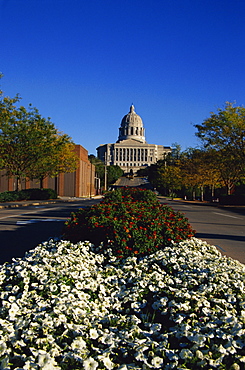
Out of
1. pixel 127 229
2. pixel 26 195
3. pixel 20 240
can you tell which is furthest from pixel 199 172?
pixel 127 229

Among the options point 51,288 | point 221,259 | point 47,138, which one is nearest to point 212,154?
point 47,138

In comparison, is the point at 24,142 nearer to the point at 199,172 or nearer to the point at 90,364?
the point at 199,172

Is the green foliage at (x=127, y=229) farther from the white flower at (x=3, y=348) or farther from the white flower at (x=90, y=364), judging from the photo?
the white flower at (x=90, y=364)

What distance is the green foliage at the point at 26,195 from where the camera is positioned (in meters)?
34.6

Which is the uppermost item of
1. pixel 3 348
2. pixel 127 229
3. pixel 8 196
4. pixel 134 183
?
pixel 134 183

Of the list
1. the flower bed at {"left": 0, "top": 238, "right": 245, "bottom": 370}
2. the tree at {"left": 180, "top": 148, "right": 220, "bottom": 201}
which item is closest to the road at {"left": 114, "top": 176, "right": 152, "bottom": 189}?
the tree at {"left": 180, "top": 148, "right": 220, "bottom": 201}

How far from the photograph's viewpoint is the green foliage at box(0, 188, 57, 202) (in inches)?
1363

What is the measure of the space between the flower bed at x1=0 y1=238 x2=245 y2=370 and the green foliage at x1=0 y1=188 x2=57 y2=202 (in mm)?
29316

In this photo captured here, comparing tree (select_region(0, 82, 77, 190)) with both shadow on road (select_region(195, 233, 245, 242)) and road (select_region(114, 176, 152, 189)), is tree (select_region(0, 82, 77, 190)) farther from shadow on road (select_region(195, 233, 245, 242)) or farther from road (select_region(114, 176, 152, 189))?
road (select_region(114, 176, 152, 189))

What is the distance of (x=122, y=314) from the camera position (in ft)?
15.4

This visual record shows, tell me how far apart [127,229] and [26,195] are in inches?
1310

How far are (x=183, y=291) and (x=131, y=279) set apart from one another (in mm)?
942

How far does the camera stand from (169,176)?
62375mm

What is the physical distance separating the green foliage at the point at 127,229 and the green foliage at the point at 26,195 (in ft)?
85.2
